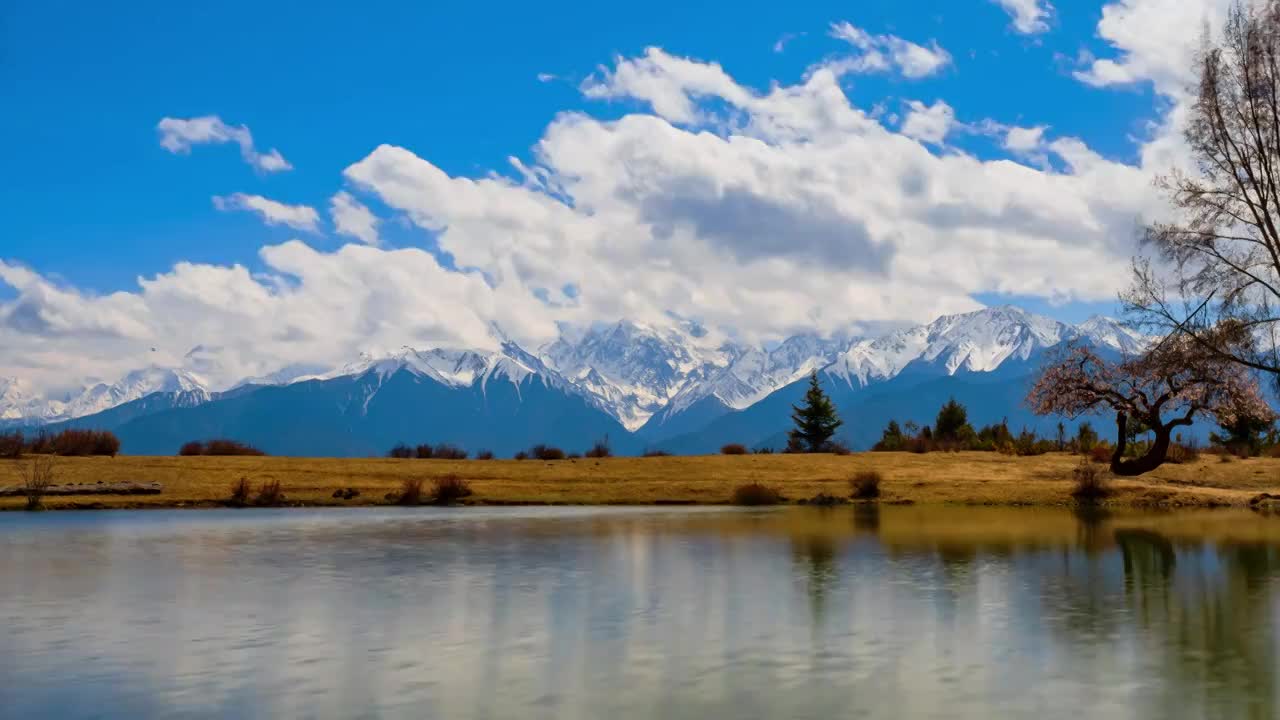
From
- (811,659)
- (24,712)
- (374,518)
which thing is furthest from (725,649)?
(374,518)

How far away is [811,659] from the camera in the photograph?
45.3ft


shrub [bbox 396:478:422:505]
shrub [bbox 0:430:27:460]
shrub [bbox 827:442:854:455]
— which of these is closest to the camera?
shrub [bbox 396:478:422:505]

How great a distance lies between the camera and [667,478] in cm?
5250

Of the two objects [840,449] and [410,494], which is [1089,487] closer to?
[840,449]

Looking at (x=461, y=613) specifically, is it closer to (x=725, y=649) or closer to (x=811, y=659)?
(x=725, y=649)

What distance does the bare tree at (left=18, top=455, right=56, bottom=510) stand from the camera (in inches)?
1716

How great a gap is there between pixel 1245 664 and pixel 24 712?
13529 mm

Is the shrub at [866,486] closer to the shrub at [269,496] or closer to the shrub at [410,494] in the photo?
the shrub at [410,494]

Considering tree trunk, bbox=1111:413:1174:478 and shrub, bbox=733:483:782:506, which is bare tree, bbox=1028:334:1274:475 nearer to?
tree trunk, bbox=1111:413:1174:478

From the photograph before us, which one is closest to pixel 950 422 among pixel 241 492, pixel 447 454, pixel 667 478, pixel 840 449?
pixel 840 449

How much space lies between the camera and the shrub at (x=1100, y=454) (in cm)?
5428

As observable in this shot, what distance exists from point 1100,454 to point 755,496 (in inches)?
792

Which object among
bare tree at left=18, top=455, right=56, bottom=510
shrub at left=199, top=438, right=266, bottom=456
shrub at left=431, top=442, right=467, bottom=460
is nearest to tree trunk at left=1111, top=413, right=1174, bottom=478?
shrub at left=431, top=442, right=467, bottom=460

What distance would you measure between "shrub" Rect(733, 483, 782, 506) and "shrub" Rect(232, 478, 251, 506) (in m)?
19.8
